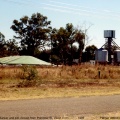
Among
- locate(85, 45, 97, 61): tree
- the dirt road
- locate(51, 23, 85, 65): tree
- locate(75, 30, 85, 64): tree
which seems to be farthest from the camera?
locate(85, 45, 97, 61): tree

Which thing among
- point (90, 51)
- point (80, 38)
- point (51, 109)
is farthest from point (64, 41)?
point (51, 109)

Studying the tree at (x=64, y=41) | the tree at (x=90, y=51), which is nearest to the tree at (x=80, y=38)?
the tree at (x=64, y=41)

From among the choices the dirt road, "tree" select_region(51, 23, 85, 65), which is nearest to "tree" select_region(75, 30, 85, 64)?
"tree" select_region(51, 23, 85, 65)

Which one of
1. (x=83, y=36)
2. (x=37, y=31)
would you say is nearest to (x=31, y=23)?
(x=37, y=31)

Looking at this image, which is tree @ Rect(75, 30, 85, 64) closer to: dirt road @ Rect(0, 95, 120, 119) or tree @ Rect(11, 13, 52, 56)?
tree @ Rect(11, 13, 52, 56)

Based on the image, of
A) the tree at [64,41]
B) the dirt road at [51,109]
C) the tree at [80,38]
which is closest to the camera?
the dirt road at [51,109]

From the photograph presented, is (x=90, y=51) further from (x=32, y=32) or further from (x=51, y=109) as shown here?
(x=51, y=109)

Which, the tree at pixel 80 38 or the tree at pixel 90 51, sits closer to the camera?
the tree at pixel 80 38

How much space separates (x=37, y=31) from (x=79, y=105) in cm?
9404

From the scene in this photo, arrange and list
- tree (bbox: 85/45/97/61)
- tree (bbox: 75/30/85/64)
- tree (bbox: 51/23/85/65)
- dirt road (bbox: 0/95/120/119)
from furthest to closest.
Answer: tree (bbox: 85/45/97/61) → tree (bbox: 51/23/85/65) → tree (bbox: 75/30/85/64) → dirt road (bbox: 0/95/120/119)

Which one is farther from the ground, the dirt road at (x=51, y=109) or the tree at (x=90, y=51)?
the tree at (x=90, y=51)

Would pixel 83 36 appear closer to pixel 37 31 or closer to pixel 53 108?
pixel 37 31

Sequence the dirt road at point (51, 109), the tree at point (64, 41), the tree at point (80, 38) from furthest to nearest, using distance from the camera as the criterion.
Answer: the tree at point (64, 41)
the tree at point (80, 38)
the dirt road at point (51, 109)

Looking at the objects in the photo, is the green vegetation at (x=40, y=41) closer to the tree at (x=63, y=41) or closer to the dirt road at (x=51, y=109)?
the tree at (x=63, y=41)
